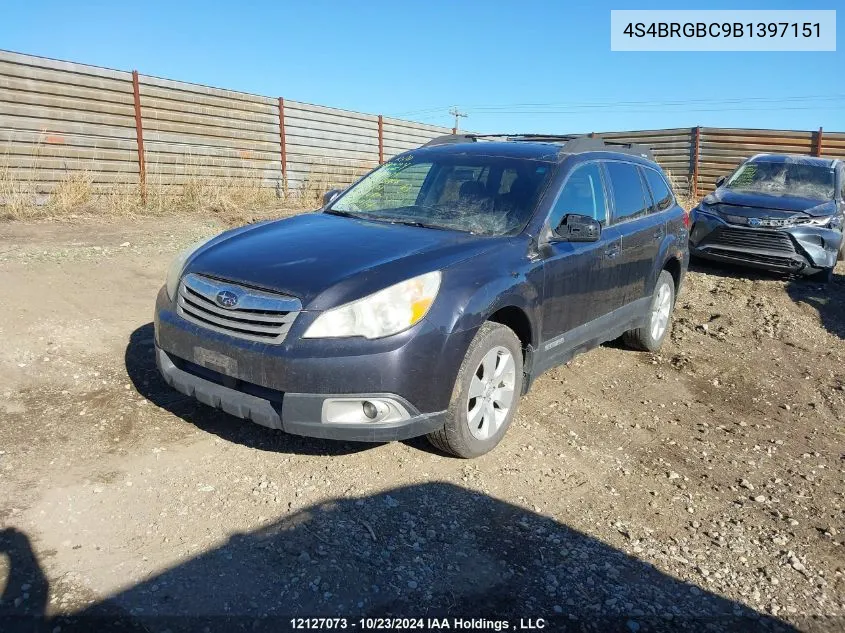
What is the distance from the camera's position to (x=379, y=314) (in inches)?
127

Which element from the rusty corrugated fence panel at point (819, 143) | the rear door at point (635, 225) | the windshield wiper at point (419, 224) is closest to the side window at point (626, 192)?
the rear door at point (635, 225)

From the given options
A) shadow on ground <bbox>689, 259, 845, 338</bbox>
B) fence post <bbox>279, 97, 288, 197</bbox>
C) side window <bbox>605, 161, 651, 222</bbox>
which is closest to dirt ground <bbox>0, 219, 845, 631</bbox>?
side window <bbox>605, 161, 651, 222</bbox>

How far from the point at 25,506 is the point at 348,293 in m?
1.79

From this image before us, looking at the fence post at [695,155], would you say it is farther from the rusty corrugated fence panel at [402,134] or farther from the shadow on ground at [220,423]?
the shadow on ground at [220,423]

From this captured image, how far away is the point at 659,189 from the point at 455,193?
2500 millimetres

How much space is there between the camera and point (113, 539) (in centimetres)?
287

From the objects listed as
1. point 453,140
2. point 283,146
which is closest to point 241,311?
point 453,140

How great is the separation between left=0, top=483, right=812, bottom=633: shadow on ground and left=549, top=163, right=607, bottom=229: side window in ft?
6.85

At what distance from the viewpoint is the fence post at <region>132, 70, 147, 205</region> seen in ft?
35.2

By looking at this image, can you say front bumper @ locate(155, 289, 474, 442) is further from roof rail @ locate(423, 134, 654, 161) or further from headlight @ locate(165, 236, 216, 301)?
roof rail @ locate(423, 134, 654, 161)

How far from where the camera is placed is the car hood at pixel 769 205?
905cm

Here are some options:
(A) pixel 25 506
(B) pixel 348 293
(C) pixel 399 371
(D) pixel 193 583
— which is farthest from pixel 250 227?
(D) pixel 193 583

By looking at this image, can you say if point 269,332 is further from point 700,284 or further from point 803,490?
point 700,284

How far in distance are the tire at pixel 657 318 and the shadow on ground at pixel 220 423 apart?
123 inches
